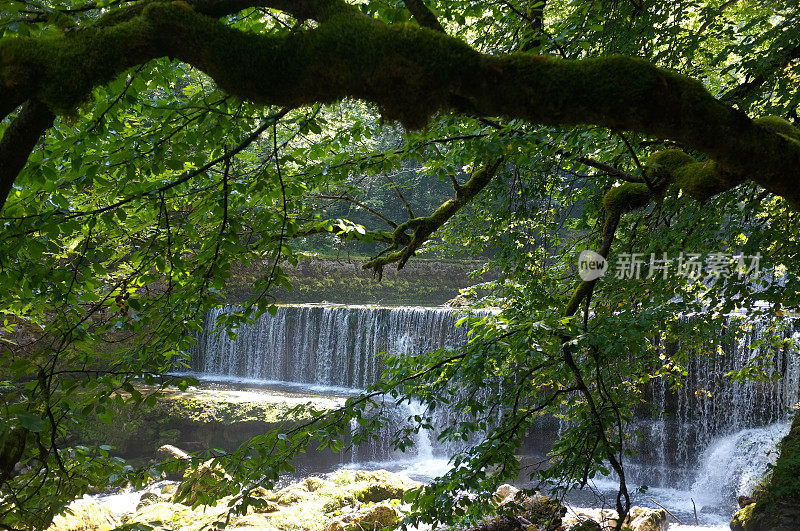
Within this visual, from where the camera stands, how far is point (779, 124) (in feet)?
5.73

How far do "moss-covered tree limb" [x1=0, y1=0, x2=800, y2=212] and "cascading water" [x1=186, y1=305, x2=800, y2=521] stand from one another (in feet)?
10.9

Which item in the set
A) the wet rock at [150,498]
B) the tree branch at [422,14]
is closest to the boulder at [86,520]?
the wet rock at [150,498]

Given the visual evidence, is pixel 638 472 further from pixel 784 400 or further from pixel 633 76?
pixel 633 76

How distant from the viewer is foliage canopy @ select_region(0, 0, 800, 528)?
4.44ft

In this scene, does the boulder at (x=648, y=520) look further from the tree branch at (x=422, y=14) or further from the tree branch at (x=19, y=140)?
the tree branch at (x=19, y=140)

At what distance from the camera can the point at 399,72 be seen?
1.35 metres

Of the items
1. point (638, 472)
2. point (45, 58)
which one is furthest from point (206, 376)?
point (45, 58)

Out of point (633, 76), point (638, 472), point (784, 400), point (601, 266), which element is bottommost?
point (638, 472)

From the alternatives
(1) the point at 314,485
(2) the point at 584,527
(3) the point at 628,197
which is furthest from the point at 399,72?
(1) the point at 314,485

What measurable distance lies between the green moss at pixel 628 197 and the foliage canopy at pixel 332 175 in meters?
0.02

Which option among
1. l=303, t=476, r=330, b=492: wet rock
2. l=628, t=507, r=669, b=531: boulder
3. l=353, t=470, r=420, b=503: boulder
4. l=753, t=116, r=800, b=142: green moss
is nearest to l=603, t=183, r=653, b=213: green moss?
l=753, t=116, r=800, b=142: green moss

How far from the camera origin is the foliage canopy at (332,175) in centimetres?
135

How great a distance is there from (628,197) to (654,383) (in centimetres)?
891

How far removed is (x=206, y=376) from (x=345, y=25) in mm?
15265
